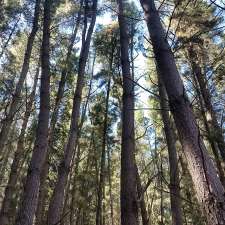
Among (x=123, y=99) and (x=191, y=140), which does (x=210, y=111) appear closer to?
(x=123, y=99)

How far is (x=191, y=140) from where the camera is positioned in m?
1.98

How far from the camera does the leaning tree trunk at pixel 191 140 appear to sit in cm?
172

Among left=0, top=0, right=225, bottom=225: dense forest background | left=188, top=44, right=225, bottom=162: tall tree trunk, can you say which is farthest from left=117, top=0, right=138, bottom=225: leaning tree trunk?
left=188, top=44, right=225, bottom=162: tall tree trunk

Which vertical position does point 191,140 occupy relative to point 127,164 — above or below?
below

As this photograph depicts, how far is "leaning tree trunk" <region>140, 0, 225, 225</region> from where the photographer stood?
1724mm

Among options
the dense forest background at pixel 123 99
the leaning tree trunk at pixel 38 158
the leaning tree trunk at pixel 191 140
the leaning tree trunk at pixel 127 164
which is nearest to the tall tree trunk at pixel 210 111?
the dense forest background at pixel 123 99

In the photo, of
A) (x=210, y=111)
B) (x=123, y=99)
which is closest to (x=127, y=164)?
(x=123, y=99)

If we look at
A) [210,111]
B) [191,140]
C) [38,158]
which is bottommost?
[191,140]

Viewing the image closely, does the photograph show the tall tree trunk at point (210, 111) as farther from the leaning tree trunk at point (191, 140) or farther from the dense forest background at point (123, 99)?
the leaning tree trunk at point (191, 140)

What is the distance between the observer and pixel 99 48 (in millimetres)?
14242

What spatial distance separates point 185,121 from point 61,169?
4.30 meters

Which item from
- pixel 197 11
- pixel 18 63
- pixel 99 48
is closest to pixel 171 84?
pixel 197 11

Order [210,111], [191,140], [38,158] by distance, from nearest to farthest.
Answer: [191,140] < [38,158] < [210,111]

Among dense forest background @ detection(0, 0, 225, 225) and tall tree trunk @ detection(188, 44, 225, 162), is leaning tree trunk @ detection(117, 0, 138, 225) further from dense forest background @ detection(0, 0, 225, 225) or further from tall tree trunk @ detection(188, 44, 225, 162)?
tall tree trunk @ detection(188, 44, 225, 162)
